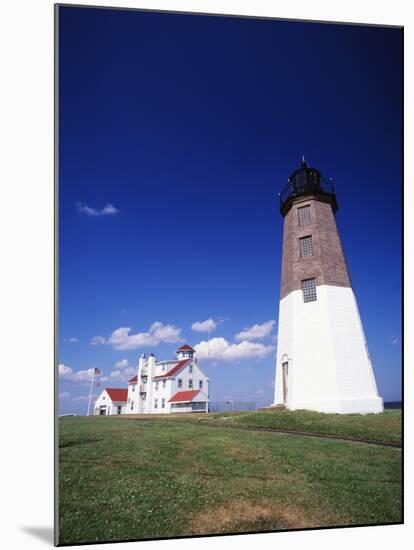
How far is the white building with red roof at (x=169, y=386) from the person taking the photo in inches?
274

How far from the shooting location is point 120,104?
283 inches

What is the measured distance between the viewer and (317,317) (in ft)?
29.7

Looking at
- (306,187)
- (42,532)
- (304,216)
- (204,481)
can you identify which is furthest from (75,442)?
(304,216)

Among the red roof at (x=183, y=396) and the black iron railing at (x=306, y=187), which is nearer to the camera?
the red roof at (x=183, y=396)

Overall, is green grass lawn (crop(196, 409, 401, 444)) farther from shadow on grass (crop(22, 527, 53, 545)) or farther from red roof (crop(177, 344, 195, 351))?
shadow on grass (crop(22, 527, 53, 545))

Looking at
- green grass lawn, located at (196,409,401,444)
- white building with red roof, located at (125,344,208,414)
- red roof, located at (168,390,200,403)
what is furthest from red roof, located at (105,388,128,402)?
green grass lawn, located at (196,409,401,444)

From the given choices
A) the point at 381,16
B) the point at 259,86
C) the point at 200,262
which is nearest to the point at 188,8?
the point at 259,86

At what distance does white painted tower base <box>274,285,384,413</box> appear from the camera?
8.03 metres

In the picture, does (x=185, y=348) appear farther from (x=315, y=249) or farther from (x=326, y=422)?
(x=315, y=249)

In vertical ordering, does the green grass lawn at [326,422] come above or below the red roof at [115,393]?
below

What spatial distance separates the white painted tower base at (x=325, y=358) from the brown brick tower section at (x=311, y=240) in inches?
11.6

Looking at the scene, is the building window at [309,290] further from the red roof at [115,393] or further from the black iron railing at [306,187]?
the red roof at [115,393]

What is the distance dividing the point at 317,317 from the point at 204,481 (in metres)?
3.79

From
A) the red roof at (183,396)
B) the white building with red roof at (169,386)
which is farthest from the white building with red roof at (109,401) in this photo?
the red roof at (183,396)
